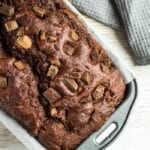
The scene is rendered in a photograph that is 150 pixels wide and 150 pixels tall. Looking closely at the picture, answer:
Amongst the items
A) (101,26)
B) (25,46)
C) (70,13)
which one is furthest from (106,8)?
(25,46)

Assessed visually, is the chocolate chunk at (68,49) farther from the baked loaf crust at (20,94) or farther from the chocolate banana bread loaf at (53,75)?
the baked loaf crust at (20,94)

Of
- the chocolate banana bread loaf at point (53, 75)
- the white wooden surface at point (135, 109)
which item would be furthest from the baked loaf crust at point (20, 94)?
the white wooden surface at point (135, 109)

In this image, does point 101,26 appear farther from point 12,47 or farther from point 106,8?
point 12,47

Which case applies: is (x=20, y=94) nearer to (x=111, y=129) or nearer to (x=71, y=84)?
(x=71, y=84)

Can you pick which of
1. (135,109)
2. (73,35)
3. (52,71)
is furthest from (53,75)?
(135,109)

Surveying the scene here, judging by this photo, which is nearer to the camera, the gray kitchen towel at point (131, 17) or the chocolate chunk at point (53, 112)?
the chocolate chunk at point (53, 112)

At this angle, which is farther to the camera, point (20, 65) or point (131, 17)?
point (131, 17)

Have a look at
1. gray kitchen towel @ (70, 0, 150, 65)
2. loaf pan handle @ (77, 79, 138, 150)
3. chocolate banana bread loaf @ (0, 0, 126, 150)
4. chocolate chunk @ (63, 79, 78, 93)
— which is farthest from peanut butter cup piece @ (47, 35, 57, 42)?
gray kitchen towel @ (70, 0, 150, 65)
